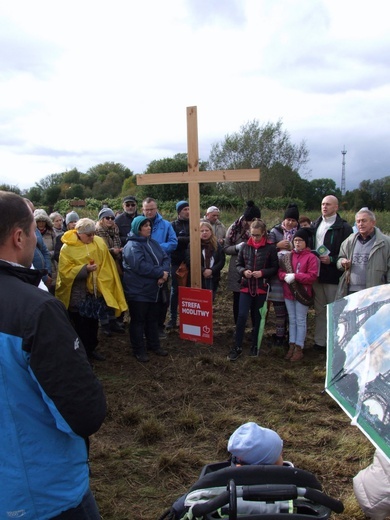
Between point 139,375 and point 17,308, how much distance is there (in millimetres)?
3890

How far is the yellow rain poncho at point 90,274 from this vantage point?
523 centimetres

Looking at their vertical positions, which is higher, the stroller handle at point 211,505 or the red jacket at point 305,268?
the red jacket at point 305,268

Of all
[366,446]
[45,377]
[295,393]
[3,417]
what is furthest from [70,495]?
[295,393]

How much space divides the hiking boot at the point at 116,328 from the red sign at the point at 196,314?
1.00 metres

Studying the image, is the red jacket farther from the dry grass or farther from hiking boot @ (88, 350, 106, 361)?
hiking boot @ (88, 350, 106, 361)

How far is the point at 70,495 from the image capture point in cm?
163

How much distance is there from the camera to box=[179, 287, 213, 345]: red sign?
6.02m

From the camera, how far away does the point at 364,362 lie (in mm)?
1949

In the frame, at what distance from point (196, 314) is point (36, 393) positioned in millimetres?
4615

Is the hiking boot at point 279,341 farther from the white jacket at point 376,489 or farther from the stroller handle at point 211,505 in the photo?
the stroller handle at point 211,505

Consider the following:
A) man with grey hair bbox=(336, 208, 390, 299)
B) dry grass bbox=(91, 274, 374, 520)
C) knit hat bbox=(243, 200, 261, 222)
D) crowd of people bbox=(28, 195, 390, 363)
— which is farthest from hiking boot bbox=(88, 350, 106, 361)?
man with grey hair bbox=(336, 208, 390, 299)

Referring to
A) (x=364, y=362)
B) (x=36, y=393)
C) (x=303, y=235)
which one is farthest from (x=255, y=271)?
(x=36, y=393)

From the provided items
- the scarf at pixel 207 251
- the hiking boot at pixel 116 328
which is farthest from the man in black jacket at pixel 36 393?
the hiking boot at pixel 116 328

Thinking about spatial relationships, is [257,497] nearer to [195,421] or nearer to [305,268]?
[195,421]
